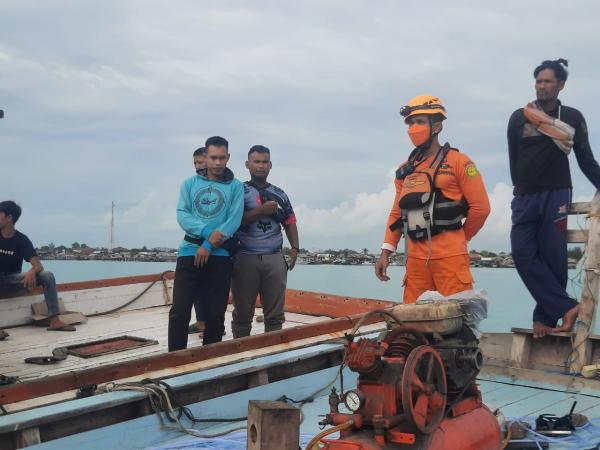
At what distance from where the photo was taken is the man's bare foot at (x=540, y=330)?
4.46 m

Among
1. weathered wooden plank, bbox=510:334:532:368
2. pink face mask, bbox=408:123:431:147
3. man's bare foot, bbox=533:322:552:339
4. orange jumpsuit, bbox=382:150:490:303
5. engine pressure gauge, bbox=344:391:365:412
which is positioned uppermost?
pink face mask, bbox=408:123:431:147

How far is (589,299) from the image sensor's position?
427cm

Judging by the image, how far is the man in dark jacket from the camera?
4.21 metres

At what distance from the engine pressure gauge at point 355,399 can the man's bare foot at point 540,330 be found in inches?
100

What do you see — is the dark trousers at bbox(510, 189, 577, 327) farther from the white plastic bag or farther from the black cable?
the black cable

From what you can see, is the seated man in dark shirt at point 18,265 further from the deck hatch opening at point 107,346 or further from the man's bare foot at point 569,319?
the man's bare foot at point 569,319

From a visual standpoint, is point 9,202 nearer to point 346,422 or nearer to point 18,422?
point 18,422

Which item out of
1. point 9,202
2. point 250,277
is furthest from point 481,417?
point 9,202

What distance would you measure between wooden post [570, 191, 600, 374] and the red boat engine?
6.08ft

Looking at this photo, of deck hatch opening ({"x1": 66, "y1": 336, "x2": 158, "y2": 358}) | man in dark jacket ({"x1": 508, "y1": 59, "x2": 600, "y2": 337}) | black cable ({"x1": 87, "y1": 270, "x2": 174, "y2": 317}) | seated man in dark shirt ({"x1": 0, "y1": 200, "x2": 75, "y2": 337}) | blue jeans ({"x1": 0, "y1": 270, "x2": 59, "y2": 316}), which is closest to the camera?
man in dark jacket ({"x1": 508, "y1": 59, "x2": 600, "y2": 337})

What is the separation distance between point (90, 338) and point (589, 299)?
4.15 meters

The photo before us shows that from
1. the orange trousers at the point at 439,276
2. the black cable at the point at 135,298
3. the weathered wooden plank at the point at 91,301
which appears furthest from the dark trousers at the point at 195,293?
the black cable at the point at 135,298

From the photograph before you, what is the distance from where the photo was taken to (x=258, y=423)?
6.31ft

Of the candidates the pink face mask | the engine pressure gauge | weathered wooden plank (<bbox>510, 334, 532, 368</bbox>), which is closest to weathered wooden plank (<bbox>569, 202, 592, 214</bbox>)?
weathered wooden plank (<bbox>510, 334, 532, 368</bbox>)
